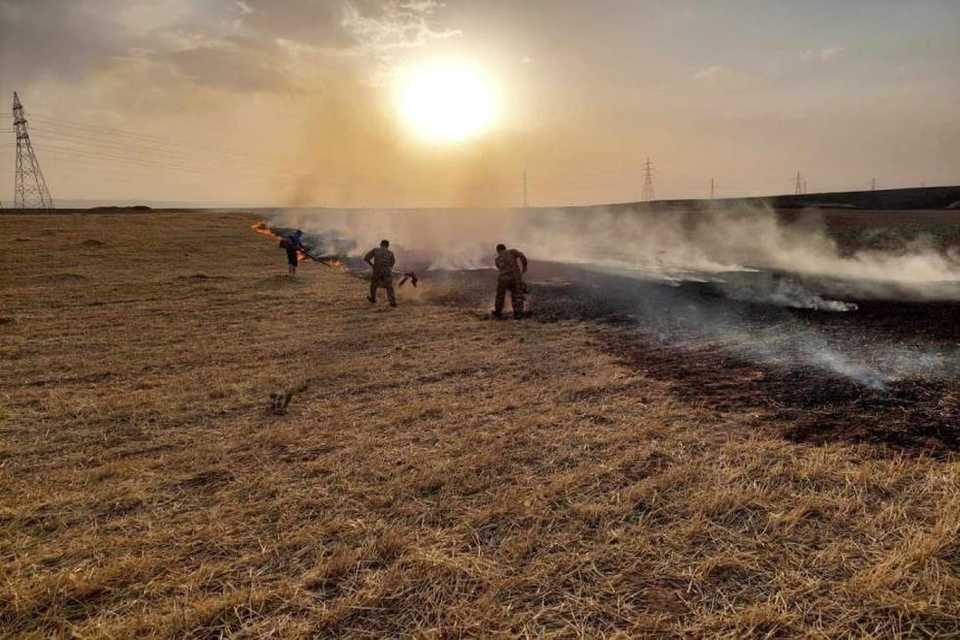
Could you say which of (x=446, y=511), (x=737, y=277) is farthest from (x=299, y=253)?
(x=446, y=511)

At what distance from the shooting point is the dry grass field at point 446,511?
3436 millimetres

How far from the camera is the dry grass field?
11.3ft

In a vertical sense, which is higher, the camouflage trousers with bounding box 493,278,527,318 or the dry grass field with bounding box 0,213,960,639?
the camouflage trousers with bounding box 493,278,527,318

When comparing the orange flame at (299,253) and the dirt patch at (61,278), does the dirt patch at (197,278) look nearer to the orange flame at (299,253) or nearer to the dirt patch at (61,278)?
the dirt patch at (61,278)

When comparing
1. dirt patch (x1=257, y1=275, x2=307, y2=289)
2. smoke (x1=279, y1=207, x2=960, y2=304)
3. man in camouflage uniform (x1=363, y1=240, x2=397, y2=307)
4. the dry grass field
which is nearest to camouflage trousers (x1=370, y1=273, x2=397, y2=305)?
man in camouflage uniform (x1=363, y1=240, x2=397, y2=307)

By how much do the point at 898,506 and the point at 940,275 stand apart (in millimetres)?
22208

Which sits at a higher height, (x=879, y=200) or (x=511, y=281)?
(x=879, y=200)

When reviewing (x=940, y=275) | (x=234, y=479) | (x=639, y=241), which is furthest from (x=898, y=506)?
(x=639, y=241)

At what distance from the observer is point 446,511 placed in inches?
185

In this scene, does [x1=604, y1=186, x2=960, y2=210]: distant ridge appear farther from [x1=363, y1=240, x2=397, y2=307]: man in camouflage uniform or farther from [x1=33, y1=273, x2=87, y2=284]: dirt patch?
[x1=33, y1=273, x2=87, y2=284]: dirt patch

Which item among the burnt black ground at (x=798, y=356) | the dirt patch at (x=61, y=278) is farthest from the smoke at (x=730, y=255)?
the dirt patch at (x=61, y=278)

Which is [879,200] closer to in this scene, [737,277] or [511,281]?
[737,277]

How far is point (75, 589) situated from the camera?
368 centimetres

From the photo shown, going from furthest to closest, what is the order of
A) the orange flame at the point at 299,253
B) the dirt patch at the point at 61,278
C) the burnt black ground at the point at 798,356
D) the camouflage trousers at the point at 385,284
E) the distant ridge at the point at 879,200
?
the distant ridge at the point at 879,200
the orange flame at the point at 299,253
the dirt patch at the point at 61,278
the camouflage trousers at the point at 385,284
the burnt black ground at the point at 798,356
